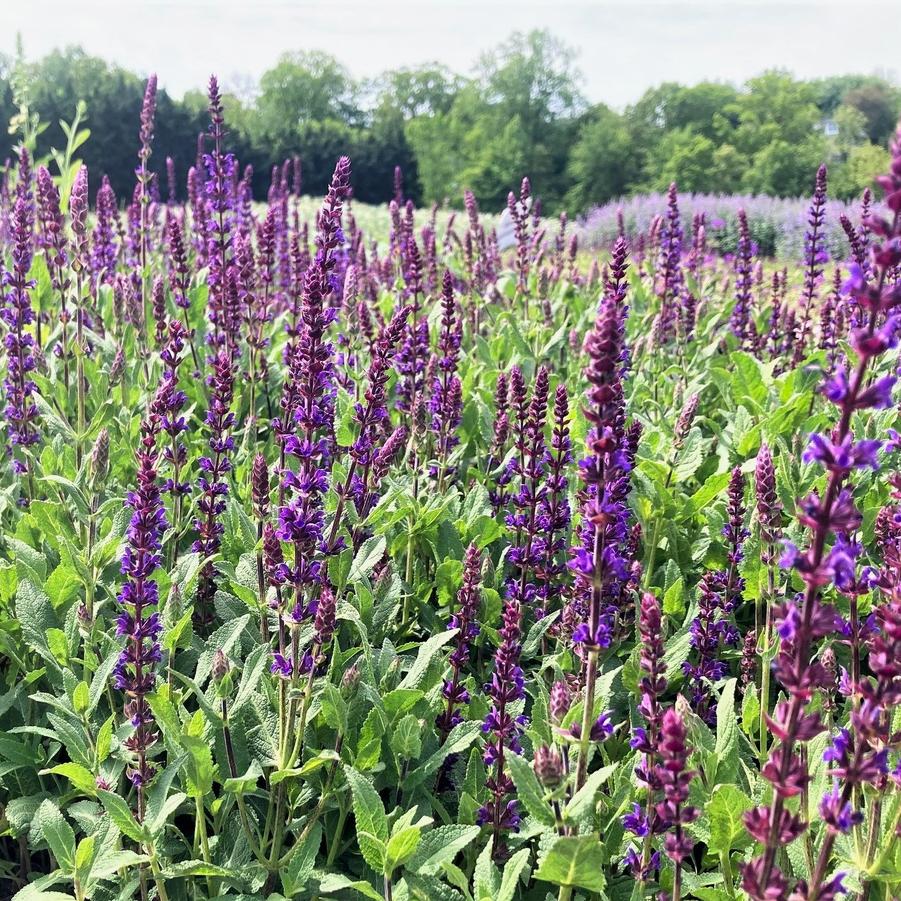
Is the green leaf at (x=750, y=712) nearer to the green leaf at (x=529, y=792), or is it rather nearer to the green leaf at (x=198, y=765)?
the green leaf at (x=529, y=792)

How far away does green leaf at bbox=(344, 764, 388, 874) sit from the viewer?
7.36ft

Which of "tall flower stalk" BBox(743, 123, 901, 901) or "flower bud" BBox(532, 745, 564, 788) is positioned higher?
"tall flower stalk" BBox(743, 123, 901, 901)

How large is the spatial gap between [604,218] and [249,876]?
104 feet

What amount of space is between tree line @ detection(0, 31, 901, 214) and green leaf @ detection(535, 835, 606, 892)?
42.5 m

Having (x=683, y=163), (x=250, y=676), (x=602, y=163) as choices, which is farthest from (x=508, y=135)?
(x=250, y=676)

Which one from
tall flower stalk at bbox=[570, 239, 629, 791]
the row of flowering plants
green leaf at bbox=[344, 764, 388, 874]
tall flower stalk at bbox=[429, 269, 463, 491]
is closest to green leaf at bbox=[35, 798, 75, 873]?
the row of flowering plants

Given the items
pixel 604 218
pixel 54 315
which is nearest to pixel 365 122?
pixel 604 218

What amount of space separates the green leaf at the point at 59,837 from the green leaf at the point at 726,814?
1.69 meters

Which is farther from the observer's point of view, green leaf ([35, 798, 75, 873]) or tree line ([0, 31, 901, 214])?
tree line ([0, 31, 901, 214])

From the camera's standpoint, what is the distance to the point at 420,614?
354cm

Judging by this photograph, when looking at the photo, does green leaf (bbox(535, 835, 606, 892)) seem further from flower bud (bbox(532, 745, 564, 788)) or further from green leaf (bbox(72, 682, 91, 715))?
green leaf (bbox(72, 682, 91, 715))

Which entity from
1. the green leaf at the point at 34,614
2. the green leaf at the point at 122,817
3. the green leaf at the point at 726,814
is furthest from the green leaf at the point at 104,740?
the green leaf at the point at 726,814

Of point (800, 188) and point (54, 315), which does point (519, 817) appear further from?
point (800, 188)

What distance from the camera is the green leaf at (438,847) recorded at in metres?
2.23
